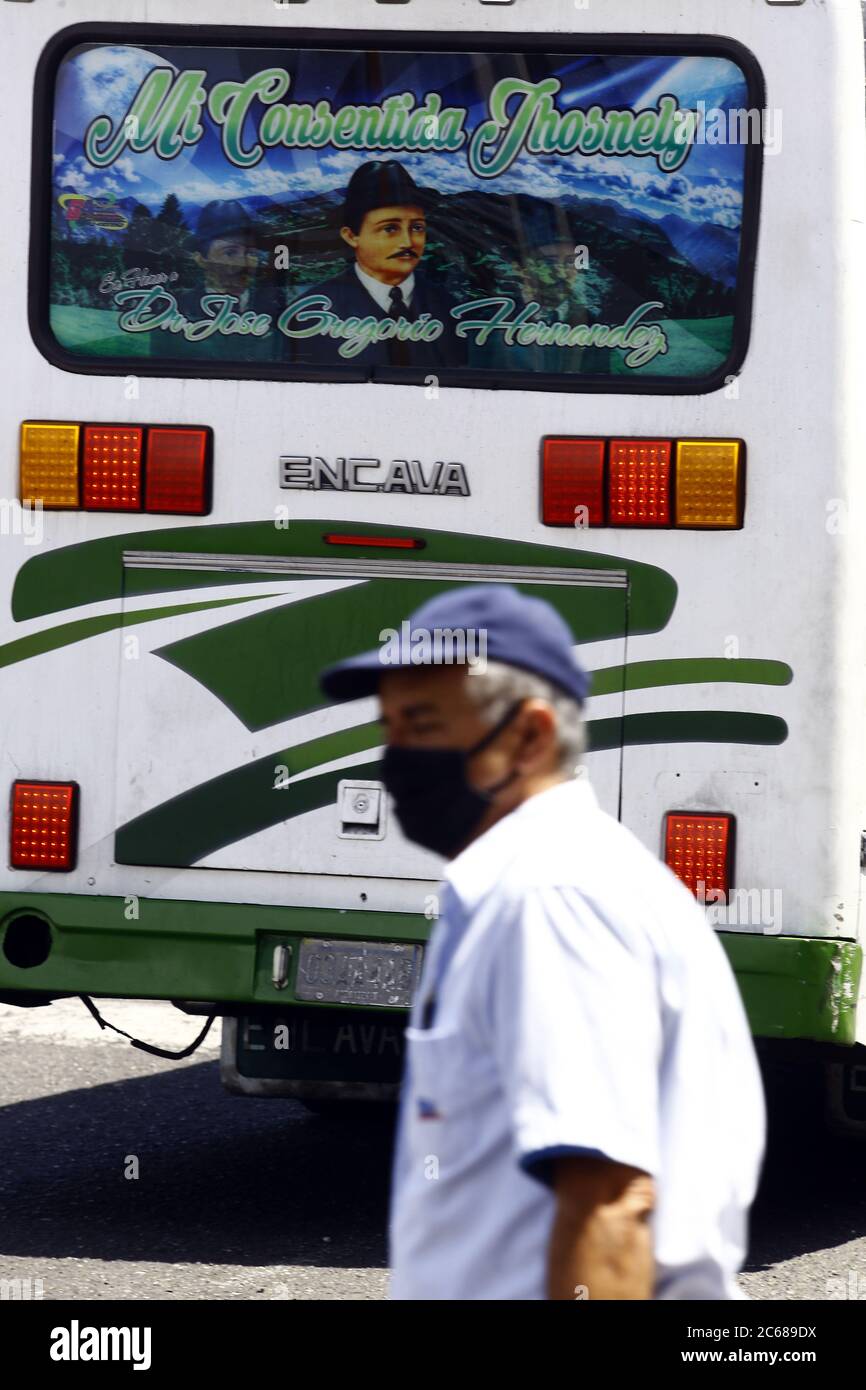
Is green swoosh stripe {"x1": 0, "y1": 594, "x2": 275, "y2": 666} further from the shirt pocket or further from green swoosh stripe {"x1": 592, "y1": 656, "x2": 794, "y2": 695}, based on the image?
the shirt pocket

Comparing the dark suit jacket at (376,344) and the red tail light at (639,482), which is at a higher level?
the dark suit jacket at (376,344)

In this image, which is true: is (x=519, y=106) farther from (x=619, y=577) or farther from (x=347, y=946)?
(x=347, y=946)

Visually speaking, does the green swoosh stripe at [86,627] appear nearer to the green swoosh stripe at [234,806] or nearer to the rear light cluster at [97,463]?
the rear light cluster at [97,463]

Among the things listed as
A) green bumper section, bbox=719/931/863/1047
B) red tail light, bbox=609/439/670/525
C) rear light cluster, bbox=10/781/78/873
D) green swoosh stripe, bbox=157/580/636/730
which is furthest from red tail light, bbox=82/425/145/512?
green bumper section, bbox=719/931/863/1047

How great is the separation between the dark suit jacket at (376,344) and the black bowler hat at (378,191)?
145mm

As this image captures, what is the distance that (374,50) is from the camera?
17.9ft

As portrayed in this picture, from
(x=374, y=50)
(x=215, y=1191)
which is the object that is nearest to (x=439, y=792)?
(x=374, y=50)

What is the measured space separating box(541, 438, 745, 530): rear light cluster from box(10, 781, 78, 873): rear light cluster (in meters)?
1.45

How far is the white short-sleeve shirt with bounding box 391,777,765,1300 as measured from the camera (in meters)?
1.99

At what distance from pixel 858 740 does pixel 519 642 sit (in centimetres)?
331

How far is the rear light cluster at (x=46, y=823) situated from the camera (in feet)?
18.1

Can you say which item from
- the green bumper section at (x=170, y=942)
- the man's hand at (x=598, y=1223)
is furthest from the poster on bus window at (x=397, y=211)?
the man's hand at (x=598, y=1223)
